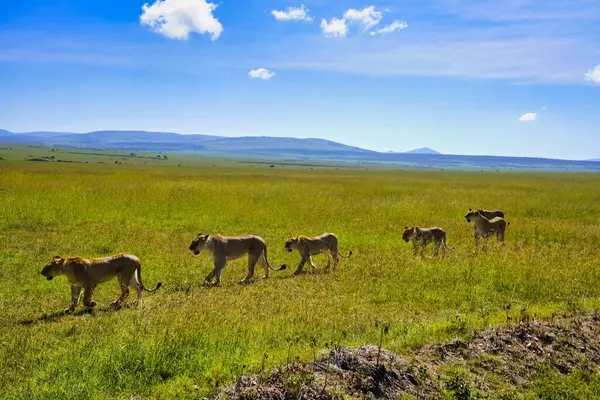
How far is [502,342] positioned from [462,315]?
1.74m

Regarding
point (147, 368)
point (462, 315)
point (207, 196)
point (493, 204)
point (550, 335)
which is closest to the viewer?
point (147, 368)

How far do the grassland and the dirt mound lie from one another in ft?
1.58

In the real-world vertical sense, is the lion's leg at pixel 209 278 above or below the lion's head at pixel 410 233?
below

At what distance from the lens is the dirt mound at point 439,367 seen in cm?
600

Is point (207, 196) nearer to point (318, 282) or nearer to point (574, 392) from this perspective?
point (318, 282)

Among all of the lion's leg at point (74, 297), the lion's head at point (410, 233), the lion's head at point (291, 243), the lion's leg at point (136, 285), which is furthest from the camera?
the lion's head at point (410, 233)

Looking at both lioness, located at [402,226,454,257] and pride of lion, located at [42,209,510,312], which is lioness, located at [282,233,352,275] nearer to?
pride of lion, located at [42,209,510,312]

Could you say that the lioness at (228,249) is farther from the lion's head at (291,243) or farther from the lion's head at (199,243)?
the lion's head at (291,243)

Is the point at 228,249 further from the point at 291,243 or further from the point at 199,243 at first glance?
the point at 291,243

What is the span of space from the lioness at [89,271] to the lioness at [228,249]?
7.27 ft

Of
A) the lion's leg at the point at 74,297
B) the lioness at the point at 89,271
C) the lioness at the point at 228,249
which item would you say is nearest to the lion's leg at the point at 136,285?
the lioness at the point at 89,271

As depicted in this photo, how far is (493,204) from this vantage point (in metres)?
34.5

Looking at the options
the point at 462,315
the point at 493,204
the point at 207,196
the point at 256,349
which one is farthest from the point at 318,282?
the point at 493,204

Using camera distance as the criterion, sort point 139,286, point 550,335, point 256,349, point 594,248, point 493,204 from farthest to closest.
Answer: point 493,204
point 594,248
point 139,286
point 550,335
point 256,349
